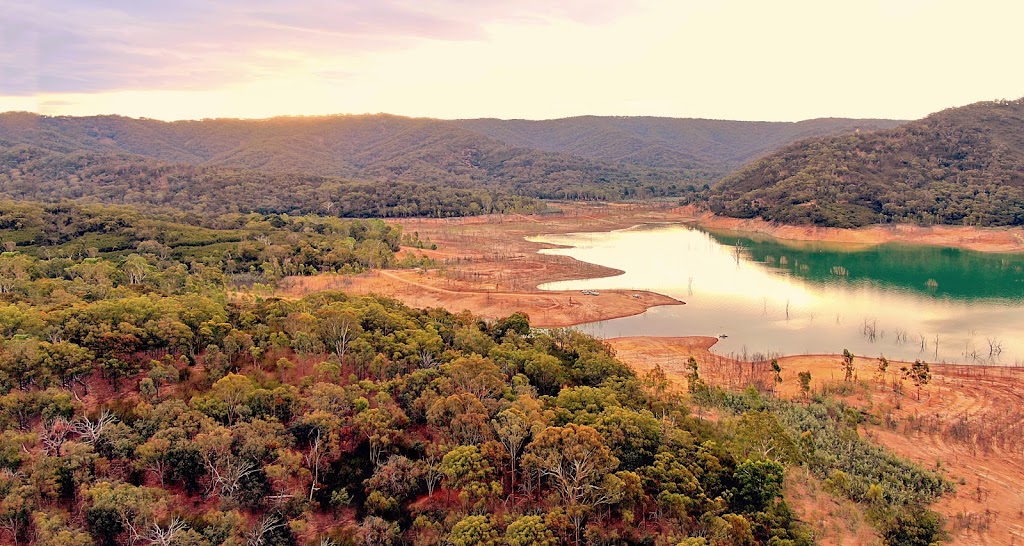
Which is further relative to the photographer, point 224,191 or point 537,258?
point 224,191

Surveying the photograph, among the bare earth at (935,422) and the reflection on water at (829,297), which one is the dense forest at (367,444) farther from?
the reflection on water at (829,297)

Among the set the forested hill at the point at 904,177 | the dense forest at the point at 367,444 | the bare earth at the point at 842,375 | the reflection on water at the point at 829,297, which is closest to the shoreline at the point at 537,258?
the bare earth at the point at 842,375

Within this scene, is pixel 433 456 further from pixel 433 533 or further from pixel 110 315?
pixel 110 315

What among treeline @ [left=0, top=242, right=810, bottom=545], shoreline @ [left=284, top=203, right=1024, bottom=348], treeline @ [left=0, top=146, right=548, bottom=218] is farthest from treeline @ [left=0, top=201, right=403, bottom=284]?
treeline @ [left=0, top=146, right=548, bottom=218]

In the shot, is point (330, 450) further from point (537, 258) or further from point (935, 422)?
point (537, 258)

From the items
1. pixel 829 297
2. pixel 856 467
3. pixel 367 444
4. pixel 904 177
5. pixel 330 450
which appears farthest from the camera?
pixel 904 177

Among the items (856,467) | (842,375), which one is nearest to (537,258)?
(842,375)
